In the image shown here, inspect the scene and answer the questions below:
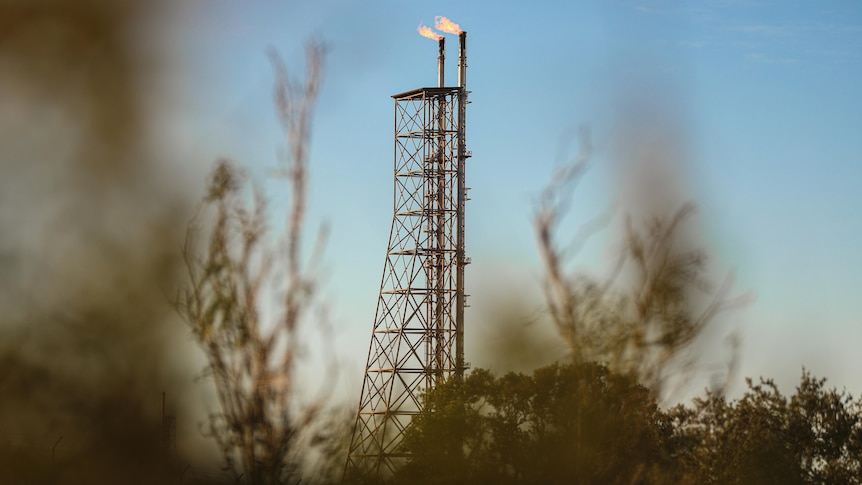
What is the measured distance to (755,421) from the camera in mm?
34750

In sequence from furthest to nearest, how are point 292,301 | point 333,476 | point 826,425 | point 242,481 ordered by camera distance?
1. point 826,425
2. point 333,476
3. point 242,481
4. point 292,301

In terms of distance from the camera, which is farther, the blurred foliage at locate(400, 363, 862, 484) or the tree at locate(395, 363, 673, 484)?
the blurred foliage at locate(400, 363, 862, 484)

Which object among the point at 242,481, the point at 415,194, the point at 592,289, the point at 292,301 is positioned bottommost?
the point at 242,481

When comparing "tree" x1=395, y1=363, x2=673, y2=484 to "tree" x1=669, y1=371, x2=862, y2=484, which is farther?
"tree" x1=669, y1=371, x2=862, y2=484

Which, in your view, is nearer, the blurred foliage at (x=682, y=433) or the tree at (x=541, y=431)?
the tree at (x=541, y=431)

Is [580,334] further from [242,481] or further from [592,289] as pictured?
[242,481]

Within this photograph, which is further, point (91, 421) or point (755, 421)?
point (755, 421)

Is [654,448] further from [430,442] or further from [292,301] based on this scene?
[292,301]

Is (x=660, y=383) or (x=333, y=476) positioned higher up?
(x=660, y=383)

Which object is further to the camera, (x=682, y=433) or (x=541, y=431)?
(x=682, y=433)

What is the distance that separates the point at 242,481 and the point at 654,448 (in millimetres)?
19519

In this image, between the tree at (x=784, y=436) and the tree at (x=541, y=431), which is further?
the tree at (x=784, y=436)

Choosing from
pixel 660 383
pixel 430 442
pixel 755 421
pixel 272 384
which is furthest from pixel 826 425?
pixel 272 384

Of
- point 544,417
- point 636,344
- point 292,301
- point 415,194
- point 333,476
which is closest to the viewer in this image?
point 292,301
